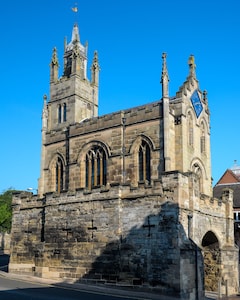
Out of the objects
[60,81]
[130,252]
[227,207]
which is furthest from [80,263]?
[60,81]

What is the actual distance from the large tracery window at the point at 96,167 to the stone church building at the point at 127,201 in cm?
8

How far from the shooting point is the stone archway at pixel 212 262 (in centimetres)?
2464

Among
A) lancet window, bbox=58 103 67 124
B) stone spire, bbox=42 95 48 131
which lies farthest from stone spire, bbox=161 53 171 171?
stone spire, bbox=42 95 48 131

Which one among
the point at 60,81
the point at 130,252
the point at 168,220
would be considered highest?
the point at 60,81

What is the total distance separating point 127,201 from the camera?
22.0 m

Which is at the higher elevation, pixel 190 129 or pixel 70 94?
pixel 70 94

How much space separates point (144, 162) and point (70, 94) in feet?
37.0

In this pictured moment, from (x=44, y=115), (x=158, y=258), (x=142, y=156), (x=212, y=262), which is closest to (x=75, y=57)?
(x=44, y=115)

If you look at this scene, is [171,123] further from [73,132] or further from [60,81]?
[60,81]

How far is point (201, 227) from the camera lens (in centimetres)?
2280

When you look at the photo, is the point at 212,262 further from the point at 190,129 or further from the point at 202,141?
the point at 202,141

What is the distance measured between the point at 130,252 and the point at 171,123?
34.1 ft

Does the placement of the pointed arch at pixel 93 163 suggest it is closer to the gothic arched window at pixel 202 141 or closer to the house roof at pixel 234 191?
the gothic arched window at pixel 202 141

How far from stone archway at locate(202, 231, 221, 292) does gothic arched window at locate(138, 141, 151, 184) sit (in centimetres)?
577
